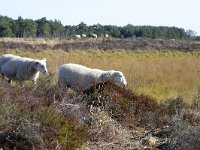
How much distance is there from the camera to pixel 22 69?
15.7 meters

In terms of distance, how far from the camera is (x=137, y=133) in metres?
9.53

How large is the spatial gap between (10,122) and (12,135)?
42cm

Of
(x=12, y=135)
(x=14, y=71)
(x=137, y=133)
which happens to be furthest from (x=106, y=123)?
(x=14, y=71)

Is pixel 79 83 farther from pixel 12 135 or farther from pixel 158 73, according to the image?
pixel 158 73

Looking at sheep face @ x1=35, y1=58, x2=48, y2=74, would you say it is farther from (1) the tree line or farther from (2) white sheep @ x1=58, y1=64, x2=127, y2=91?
(1) the tree line

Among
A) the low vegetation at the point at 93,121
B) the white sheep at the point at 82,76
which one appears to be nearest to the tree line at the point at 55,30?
the white sheep at the point at 82,76

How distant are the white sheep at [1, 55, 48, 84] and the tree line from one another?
2339 inches

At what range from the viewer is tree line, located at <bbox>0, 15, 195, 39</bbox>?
80750mm

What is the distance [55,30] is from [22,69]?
74.8m

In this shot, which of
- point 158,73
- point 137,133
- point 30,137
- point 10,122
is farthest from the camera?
point 158,73

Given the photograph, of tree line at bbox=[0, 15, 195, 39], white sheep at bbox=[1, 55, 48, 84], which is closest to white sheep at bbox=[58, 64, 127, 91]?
white sheep at bbox=[1, 55, 48, 84]

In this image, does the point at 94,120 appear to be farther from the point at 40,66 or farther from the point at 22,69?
the point at 22,69

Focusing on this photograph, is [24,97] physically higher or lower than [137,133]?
higher

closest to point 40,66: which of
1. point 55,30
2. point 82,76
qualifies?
point 82,76
